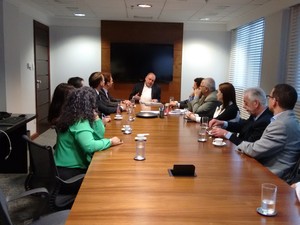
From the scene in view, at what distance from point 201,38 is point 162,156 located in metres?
5.66

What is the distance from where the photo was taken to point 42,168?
2166mm

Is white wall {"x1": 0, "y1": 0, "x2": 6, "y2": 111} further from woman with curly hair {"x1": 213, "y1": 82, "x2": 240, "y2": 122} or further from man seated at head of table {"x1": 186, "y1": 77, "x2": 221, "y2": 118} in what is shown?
woman with curly hair {"x1": 213, "y1": 82, "x2": 240, "y2": 122}

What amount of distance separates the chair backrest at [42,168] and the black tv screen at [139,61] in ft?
17.3

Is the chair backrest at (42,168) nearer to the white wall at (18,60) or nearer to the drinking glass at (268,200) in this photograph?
the drinking glass at (268,200)

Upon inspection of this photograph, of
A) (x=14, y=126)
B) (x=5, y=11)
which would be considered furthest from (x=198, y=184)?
(x=5, y=11)

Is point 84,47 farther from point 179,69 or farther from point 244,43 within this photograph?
point 244,43

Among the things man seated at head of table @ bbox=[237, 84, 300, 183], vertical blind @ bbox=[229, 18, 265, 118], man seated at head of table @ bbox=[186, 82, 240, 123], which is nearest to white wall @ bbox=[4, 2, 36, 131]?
man seated at head of table @ bbox=[186, 82, 240, 123]

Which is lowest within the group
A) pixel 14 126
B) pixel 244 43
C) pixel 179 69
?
pixel 14 126

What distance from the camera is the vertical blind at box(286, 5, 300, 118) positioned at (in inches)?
175

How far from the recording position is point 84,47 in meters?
7.35

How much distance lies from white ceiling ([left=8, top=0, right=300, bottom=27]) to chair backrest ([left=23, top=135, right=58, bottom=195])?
3.67m

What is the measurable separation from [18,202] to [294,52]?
402 centimetres

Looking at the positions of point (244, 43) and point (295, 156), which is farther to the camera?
point (244, 43)

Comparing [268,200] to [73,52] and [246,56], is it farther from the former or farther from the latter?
[73,52]
